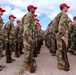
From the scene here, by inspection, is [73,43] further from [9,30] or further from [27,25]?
[27,25]

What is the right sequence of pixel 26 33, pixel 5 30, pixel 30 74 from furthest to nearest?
pixel 5 30 < pixel 26 33 < pixel 30 74

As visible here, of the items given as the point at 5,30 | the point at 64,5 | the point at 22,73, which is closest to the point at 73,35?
the point at 5,30

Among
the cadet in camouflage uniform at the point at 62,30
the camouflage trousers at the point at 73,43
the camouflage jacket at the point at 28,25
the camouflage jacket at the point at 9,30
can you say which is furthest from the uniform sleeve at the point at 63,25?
the camouflage trousers at the point at 73,43

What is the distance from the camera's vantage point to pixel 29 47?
982cm

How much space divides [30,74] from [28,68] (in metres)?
0.80

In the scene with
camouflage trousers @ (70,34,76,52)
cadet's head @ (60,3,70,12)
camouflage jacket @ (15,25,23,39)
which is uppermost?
cadet's head @ (60,3,70,12)

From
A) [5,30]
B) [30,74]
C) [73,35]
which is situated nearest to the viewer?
[30,74]

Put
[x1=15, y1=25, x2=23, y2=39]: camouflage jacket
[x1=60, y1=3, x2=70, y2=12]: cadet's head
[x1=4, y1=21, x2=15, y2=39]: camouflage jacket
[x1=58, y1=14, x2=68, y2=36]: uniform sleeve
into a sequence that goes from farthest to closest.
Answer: [x1=15, y1=25, x2=23, y2=39]: camouflage jacket, [x1=4, y1=21, x2=15, y2=39]: camouflage jacket, [x1=60, y1=3, x2=70, y2=12]: cadet's head, [x1=58, y1=14, x2=68, y2=36]: uniform sleeve

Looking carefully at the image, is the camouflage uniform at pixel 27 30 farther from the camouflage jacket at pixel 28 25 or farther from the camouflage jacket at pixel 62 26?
the camouflage jacket at pixel 62 26

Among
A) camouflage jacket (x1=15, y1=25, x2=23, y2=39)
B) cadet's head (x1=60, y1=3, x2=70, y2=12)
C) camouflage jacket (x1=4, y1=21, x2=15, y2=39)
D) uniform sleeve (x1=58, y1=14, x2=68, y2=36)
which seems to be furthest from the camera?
camouflage jacket (x1=15, y1=25, x2=23, y2=39)

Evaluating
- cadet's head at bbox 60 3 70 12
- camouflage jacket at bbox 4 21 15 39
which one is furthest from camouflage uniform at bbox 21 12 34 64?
camouflage jacket at bbox 4 21 15 39

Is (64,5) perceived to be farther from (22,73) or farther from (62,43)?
(22,73)

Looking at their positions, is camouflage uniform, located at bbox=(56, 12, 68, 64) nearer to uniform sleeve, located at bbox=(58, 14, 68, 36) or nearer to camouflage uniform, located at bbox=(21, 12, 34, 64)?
uniform sleeve, located at bbox=(58, 14, 68, 36)

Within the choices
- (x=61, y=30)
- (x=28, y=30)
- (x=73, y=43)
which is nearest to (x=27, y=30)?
(x=28, y=30)
